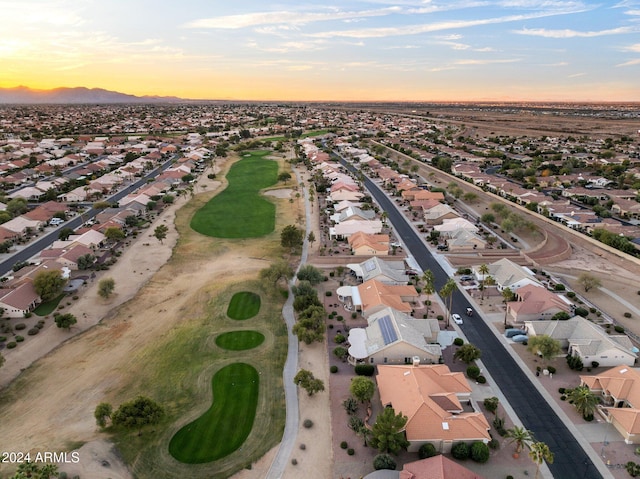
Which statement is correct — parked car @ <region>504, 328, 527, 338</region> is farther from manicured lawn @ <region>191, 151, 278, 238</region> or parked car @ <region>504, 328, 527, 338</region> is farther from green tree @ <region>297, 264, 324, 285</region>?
manicured lawn @ <region>191, 151, 278, 238</region>

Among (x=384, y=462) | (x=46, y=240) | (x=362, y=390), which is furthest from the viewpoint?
(x=46, y=240)

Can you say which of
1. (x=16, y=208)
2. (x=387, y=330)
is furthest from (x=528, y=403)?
(x=16, y=208)

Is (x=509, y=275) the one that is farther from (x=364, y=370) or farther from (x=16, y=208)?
(x=16, y=208)

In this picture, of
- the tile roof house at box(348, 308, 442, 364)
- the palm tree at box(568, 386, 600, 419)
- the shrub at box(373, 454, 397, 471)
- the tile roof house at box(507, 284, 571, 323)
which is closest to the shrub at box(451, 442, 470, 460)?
the shrub at box(373, 454, 397, 471)

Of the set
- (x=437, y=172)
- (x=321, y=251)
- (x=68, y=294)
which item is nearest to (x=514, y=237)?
(x=321, y=251)

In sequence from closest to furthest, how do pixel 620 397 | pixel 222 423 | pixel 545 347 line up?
1. pixel 222 423
2. pixel 620 397
3. pixel 545 347

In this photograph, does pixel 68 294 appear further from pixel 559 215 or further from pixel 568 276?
pixel 559 215
